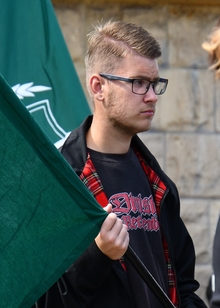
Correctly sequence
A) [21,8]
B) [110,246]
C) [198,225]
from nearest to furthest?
[110,246]
[21,8]
[198,225]

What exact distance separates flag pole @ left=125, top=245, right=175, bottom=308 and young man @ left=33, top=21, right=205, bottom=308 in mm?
179

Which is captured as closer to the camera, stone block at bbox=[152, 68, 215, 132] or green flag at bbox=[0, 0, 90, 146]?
green flag at bbox=[0, 0, 90, 146]

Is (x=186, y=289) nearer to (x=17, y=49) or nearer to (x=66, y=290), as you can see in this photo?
(x=66, y=290)

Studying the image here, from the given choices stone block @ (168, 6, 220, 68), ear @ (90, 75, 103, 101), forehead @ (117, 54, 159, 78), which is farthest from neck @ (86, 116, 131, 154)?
stone block @ (168, 6, 220, 68)

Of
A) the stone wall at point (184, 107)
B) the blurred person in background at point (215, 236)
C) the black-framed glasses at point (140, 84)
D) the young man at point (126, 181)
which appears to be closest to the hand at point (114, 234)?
the young man at point (126, 181)

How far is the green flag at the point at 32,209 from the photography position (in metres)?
2.31

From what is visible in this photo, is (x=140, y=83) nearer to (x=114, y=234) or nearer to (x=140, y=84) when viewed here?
(x=140, y=84)

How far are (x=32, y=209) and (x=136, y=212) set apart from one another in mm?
680

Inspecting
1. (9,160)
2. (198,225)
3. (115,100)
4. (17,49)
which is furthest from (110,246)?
(198,225)

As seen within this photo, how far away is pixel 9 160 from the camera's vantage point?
231 centimetres

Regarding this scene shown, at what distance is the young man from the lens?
9.16 feet

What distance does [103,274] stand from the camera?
2.71m

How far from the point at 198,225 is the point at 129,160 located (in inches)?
87.4

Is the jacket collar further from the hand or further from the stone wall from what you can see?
the stone wall
